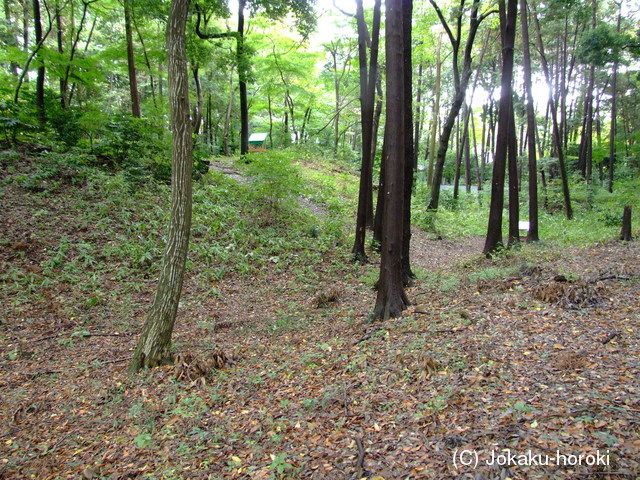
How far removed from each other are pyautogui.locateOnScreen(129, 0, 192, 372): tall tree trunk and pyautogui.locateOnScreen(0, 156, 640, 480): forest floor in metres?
0.37

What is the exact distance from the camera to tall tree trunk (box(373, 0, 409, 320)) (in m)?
5.42

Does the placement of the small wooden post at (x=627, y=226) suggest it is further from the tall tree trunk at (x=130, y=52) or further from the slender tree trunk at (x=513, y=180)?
the tall tree trunk at (x=130, y=52)

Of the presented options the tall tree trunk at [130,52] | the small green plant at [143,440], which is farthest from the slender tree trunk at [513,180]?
the tall tree trunk at [130,52]

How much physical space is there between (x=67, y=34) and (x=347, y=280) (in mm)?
18788

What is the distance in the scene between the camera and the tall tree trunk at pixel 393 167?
5.42m

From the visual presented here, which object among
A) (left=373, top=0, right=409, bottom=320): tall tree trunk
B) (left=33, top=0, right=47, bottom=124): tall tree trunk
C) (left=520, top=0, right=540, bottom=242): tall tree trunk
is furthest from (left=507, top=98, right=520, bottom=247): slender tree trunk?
(left=33, top=0, right=47, bottom=124): tall tree trunk

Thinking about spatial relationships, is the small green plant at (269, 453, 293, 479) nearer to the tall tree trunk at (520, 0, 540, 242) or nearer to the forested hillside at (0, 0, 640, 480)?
the forested hillside at (0, 0, 640, 480)

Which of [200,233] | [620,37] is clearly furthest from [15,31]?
[620,37]

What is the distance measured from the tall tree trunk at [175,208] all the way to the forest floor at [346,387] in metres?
0.37

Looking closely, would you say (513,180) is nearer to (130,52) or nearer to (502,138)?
(502,138)

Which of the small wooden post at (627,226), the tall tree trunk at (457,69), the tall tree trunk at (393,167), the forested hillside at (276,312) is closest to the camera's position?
the forested hillside at (276,312)

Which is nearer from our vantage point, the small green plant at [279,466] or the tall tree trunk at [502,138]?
the small green plant at [279,466]

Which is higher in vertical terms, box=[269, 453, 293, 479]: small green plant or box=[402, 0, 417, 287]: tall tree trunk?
box=[402, 0, 417, 287]: tall tree trunk

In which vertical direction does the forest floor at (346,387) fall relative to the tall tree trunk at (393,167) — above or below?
below
